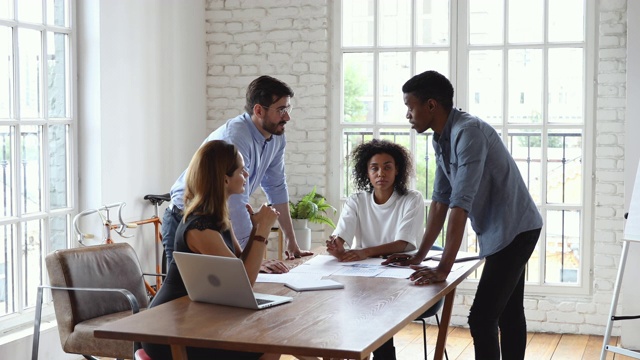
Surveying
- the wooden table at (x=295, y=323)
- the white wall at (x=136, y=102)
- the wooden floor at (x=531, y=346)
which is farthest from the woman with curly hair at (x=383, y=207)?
the white wall at (x=136, y=102)

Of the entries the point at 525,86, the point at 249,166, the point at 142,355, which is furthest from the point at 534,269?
the point at 142,355

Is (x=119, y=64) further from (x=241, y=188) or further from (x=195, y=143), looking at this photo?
(x=241, y=188)

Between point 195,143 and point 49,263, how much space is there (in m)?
2.34

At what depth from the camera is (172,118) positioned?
6031 mm

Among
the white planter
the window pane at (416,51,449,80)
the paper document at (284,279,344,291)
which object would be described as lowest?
the white planter

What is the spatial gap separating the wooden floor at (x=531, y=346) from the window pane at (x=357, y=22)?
2.08 m

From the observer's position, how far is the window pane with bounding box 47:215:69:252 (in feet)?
16.5

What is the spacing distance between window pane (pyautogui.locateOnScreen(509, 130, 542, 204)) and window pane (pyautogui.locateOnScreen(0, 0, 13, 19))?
333cm

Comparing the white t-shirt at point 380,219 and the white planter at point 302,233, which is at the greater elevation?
the white t-shirt at point 380,219

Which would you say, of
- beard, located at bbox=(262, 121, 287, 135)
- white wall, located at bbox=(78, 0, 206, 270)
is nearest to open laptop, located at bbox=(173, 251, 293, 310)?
beard, located at bbox=(262, 121, 287, 135)

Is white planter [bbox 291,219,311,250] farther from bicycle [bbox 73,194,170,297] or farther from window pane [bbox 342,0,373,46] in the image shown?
window pane [bbox 342,0,373,46]

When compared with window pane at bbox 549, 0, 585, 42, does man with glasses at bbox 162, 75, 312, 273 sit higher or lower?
lower

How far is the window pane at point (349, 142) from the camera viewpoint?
6.32 meters

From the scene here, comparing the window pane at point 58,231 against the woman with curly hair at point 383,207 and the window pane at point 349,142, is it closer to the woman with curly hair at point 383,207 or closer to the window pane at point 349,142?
the woman with curly hair at point 383,207
